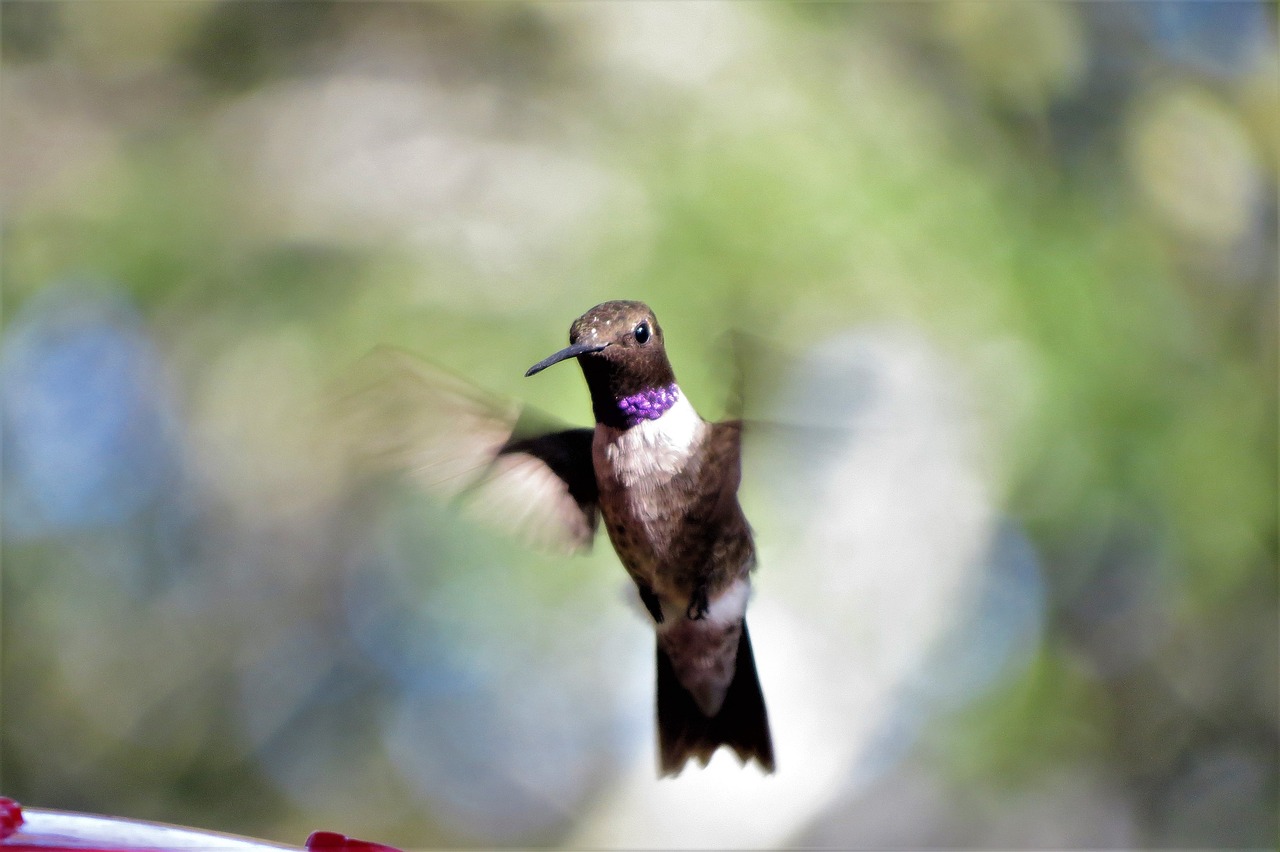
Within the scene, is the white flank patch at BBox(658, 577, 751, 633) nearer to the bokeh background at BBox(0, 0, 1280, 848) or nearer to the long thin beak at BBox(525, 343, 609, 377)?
the long thin beak at BBox(525, 343, 609, 377)

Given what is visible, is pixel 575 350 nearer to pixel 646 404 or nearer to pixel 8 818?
pixel 646 404

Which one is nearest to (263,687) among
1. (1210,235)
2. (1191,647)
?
(1191,647)

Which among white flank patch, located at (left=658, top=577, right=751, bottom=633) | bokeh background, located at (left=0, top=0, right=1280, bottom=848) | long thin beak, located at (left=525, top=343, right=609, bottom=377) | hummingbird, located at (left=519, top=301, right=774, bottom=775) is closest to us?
long thin beak, located at (left=525, top=343, right=609, bottom=377)

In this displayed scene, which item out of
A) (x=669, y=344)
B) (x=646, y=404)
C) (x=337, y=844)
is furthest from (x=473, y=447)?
(x=669, y=344)

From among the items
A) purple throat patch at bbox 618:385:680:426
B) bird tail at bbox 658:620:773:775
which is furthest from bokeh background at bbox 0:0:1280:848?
purple throat patch at bbox 618:385:680:426

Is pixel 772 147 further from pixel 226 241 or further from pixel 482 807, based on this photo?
pixel 482 807

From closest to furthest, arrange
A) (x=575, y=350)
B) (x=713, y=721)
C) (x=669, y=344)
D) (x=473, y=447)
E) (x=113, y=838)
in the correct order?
(x=575, y=350), (x=113, y=838), (x=473, y=447), (x=713, y=721), (x=669, y=344)
